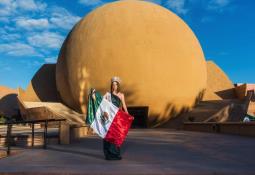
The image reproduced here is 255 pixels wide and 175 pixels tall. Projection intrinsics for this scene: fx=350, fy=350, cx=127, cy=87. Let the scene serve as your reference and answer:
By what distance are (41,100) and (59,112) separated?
5827 mm

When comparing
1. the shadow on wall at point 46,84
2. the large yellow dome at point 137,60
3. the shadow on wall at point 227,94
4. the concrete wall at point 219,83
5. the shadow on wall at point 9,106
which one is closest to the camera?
the large yellow dome at point 137,60

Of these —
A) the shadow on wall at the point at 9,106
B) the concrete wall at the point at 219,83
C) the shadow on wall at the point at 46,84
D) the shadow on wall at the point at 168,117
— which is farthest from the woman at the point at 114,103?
the shadow on wall at the point at 9,106

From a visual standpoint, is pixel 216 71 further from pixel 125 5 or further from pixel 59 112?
pixel 59 112

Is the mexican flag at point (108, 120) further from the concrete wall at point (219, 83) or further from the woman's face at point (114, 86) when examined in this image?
the concrete wall at point (219, 83)

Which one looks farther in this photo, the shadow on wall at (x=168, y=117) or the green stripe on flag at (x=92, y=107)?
the shadow on wall at (x=168, y=117)

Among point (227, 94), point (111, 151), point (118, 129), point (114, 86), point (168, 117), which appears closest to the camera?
point (111, 151)

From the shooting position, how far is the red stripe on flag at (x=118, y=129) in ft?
19.7

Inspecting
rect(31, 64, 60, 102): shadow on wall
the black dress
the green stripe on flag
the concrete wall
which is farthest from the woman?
the concrete wall

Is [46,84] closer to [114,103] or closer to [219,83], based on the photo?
[219,83]

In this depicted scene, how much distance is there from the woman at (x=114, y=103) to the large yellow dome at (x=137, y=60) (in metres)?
16.2

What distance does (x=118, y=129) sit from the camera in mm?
6133

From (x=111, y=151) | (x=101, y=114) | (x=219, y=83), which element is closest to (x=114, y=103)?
(x=101, y=114)

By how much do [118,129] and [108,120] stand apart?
0.24 m

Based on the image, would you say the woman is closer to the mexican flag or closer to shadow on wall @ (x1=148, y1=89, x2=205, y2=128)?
the mexican flag
